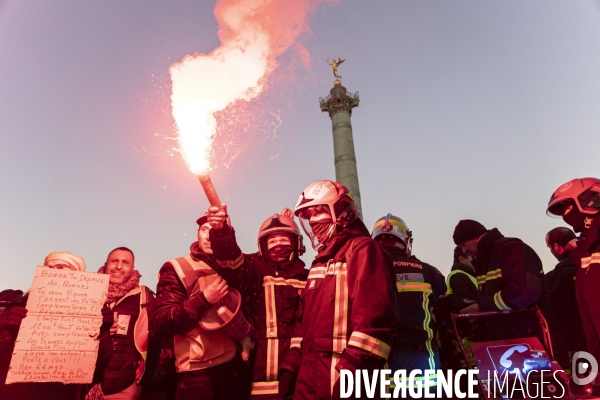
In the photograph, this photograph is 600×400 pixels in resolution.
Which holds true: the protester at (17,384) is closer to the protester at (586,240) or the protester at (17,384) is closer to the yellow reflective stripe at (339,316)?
the yellow reflective stripe at (339,316)

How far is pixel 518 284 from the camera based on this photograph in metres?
4.88

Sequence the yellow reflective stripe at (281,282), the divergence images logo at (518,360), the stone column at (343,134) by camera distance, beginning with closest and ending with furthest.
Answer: the divergence images logo at (518,360) → the yellow reflective stripe at (281,282) → the stone column at (343,134)

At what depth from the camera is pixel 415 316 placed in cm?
462

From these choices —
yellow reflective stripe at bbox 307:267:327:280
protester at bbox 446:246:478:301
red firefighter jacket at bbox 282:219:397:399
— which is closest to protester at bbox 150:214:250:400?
red firefighter jacket at bbox 282:219:397:399

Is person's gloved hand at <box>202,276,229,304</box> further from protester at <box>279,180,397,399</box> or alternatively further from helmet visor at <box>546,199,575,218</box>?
helmet visor at <box>546,199,575,218</box>

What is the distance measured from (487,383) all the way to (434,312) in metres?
1.15

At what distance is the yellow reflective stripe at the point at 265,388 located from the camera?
405cm

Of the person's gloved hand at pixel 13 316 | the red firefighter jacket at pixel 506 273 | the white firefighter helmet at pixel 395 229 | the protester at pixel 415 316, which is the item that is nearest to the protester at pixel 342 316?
the protester at pixel 415 316

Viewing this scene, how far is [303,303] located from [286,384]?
2.33 ft

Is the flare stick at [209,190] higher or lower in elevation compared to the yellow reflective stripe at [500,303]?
higher

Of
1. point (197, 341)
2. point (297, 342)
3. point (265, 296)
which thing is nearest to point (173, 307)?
point (197, 341)

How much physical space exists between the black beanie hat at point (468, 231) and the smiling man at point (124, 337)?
466 centimetres

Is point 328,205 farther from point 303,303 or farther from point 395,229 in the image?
point 395,229

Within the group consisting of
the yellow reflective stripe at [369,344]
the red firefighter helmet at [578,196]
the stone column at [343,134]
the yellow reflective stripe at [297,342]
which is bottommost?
the yellow reflective stripe at [369,344]
